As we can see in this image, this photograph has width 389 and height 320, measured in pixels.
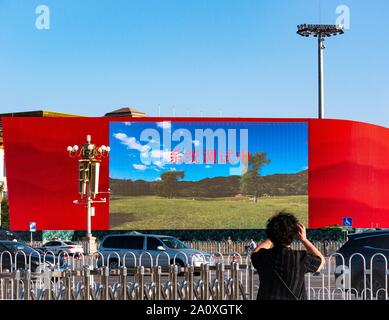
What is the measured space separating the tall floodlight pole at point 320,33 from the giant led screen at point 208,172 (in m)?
21.1

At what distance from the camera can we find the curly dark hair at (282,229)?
6656 millimetres

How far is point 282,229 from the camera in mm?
6668

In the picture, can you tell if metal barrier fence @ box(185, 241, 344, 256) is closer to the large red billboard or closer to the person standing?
the large red billboard

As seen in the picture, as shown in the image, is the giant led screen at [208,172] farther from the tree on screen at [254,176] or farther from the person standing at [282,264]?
the person standing at [282,264]

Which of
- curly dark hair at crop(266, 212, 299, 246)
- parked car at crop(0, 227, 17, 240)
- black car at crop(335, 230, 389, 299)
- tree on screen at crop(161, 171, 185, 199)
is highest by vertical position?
tree on screen at crop(161, 171, 185, 199)

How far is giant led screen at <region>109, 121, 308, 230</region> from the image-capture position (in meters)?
69.4

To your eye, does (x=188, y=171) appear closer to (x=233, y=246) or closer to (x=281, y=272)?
(x=233, y=246)

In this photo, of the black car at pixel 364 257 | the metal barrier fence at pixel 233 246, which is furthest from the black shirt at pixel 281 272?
the metal barrier fence at pixel 233 246

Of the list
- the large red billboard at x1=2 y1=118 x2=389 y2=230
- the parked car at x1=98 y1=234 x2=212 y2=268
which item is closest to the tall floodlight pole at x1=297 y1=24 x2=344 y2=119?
the large red billboard at x1=2 y1=118 x2=389 y2=230

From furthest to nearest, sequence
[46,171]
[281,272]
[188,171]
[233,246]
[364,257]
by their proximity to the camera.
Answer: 1. [188,171]
2. [46,171]
3. [233,246]
4. [364,257]
5. [281,272]

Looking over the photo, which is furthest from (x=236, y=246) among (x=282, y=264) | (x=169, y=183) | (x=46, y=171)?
(x=282, y=264)

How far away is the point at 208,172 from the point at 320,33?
29.4 metres

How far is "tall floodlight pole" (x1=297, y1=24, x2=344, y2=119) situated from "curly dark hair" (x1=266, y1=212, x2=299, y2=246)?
84.0 m
